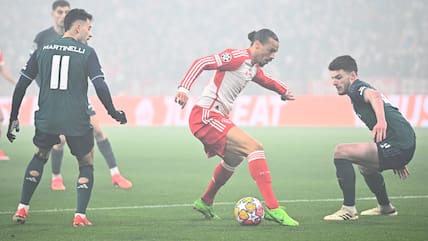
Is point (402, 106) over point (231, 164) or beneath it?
over

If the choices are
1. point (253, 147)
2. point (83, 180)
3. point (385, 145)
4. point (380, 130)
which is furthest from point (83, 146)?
point (385, 145)

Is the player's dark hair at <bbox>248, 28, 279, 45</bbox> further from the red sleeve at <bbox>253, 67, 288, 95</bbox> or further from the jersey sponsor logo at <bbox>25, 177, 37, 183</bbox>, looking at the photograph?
the jersey sponsor logo at <bbox>25, 177, 37, 183</bbox>

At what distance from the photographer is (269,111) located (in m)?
27.8

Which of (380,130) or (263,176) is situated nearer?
Result: (380,130)

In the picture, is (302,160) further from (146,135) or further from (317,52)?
(317,52)

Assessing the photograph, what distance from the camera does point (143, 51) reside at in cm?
3769

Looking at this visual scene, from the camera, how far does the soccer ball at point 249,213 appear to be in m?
7.95

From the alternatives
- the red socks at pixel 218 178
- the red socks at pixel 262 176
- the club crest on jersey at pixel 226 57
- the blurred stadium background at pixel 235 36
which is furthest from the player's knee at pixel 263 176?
the blurred stadium background at pixel 235 36

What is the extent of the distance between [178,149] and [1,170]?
562 centimetres

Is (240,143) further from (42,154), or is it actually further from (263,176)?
(42,154)

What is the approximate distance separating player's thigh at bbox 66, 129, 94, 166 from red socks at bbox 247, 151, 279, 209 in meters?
1.49

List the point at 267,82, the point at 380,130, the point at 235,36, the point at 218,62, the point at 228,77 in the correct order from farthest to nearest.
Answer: the point at 235,36, the point at 267,82, the point at 228,77, the point at 218,62, the point at 380,130

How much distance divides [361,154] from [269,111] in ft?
64.1

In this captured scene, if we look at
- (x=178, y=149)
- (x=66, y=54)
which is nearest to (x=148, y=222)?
(x=66, y=54)
